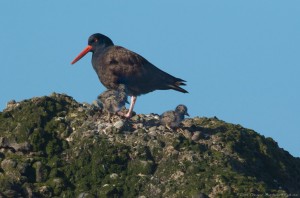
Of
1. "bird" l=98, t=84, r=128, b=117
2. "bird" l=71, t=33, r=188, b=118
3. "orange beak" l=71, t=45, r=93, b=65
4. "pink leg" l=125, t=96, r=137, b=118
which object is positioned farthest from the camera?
"orange beak" l=71, t=45, r=93, b=65

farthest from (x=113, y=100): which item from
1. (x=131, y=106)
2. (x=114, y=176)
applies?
(x=114, y=176)

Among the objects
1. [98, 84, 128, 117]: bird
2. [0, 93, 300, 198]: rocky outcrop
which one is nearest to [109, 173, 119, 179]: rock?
[0, 93, 300, 198]: rocky outcrop

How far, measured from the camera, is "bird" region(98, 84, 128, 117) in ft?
88.3

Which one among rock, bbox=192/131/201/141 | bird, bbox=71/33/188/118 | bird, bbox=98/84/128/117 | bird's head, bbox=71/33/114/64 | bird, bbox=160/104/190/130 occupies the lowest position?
rock, bbox=192/131/201/141

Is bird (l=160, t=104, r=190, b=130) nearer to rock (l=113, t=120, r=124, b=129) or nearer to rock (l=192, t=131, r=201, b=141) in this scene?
rock (l=192, t=131, r=201, b=141)

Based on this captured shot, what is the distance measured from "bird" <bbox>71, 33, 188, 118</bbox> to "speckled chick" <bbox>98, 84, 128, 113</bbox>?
1462 mm

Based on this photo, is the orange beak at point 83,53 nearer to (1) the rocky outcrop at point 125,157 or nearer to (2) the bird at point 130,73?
(2) the bird at point 130,73

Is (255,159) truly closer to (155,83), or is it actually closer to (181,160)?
(181,160)

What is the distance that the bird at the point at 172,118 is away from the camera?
86.9 feet

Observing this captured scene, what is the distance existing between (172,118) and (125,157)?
7.31 ft

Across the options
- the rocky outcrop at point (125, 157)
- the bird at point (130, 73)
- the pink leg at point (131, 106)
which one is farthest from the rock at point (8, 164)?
the bird at point (130, 73)

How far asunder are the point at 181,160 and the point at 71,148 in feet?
8.85

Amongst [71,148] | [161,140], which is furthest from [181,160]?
[71,148]

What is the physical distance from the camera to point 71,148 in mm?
25266
